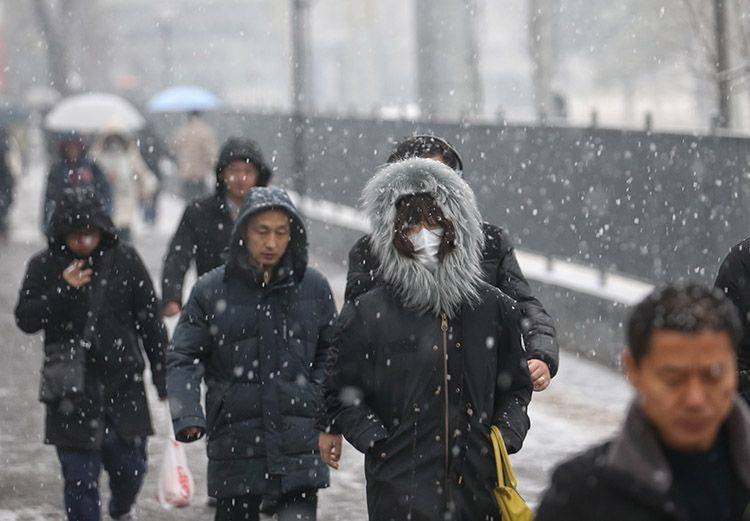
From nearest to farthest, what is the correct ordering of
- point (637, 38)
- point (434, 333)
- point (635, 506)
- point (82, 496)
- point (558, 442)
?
point (635, 506), point (434, 333), point (82, 496), point (558, 442), point (637, 38)

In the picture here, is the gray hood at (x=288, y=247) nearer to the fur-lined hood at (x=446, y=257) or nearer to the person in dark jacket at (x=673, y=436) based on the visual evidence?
the fur-lined hood at (x=446, y=257)

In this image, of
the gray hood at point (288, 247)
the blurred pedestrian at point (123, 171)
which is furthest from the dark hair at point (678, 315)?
the blurred pedestrian at point (123, 171)

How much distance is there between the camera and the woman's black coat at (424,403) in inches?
191

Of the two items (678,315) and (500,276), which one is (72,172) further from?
(678,315)

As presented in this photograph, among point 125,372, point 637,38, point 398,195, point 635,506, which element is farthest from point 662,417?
point 637,38

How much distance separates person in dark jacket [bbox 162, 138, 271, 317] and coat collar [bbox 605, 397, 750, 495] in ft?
18.1

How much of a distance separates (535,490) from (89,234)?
263cm

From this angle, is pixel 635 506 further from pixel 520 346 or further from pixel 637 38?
pixel 637 38

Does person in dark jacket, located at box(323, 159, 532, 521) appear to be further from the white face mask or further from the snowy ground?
the snowy ground

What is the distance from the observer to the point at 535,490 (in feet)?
27.3

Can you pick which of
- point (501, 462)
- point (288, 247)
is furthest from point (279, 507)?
point (501, 462)

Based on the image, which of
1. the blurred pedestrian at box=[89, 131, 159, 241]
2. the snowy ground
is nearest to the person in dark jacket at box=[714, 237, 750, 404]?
the snowy ground

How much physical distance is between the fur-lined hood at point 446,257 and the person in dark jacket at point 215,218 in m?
2.99

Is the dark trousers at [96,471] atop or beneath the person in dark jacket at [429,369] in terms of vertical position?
beneath
